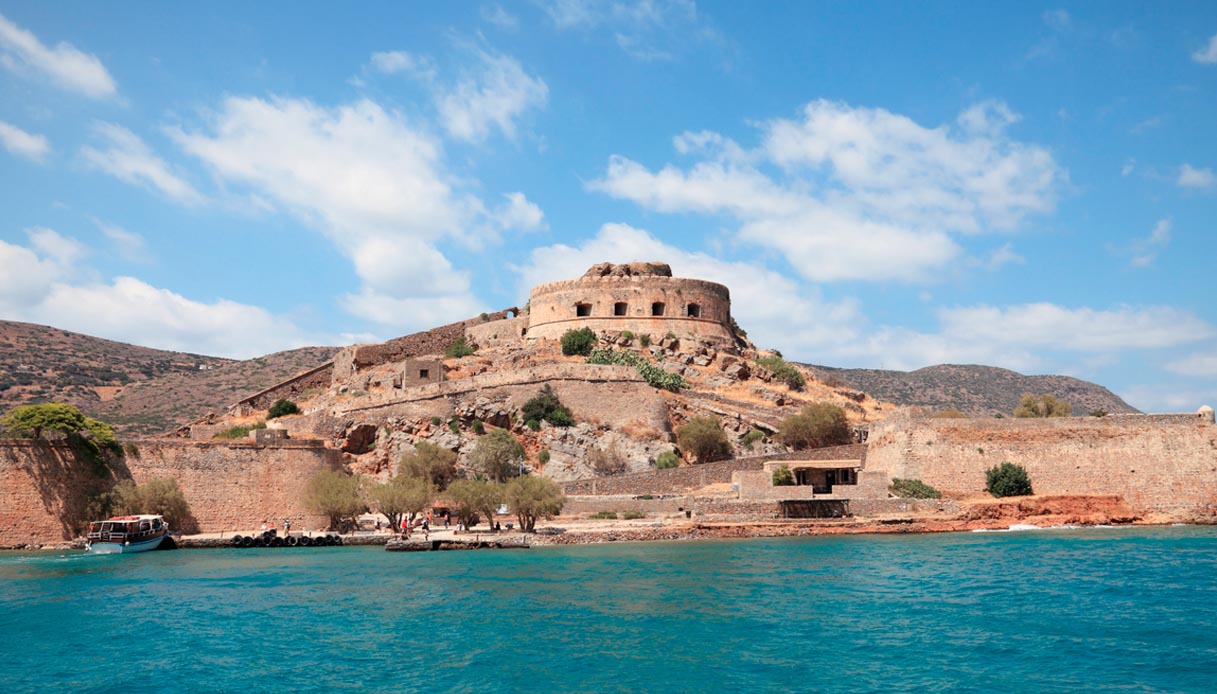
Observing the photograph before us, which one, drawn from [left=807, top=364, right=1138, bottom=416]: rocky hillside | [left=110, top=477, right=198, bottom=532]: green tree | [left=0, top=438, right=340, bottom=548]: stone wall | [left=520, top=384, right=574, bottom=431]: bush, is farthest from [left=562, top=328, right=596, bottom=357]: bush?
[left=807, top=364, right=1138, bottom=416]: rocky hillside

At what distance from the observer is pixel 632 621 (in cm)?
1545

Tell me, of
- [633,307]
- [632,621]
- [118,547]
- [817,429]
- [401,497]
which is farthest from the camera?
[633,307]

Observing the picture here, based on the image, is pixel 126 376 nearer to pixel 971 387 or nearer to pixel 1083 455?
pixel 1083 455

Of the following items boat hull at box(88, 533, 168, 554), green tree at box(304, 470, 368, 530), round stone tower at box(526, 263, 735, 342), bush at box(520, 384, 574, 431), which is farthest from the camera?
round stone tower at box(526, 263, 735, 342)

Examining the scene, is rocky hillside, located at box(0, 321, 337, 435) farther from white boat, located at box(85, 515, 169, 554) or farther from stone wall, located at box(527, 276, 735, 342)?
white boat, located at box(85, 515, 169, 554)

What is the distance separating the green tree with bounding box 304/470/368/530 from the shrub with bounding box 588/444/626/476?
7323mm

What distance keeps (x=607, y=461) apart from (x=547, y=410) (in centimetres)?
336

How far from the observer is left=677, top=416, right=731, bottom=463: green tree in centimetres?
3297

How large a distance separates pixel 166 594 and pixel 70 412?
10695 millimetres

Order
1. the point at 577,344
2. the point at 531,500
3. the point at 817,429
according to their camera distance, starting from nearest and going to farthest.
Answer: the point at 531,500 → the point at 817,429 → the point at 577,344

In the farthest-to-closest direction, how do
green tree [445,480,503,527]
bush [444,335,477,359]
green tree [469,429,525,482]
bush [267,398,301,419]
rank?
bush [444,335,477,359] → bush [267,398,301,419] → green tree [469,429,525,482] → green tree [445,480,503,527]

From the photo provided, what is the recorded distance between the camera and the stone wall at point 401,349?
4353cm

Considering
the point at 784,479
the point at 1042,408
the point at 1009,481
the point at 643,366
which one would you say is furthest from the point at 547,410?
the point at 1042,408

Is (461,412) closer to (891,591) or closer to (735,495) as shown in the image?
(735,495)
